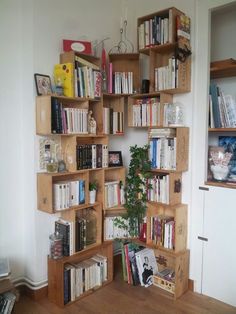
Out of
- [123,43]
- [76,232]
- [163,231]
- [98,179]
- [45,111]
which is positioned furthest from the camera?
[123,43]

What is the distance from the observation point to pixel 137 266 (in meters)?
2.70

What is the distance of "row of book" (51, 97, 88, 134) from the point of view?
7.47 feet

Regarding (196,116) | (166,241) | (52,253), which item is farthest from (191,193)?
(52,253)

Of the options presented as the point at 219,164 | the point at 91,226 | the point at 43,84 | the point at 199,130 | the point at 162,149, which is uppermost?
the point at 43,84

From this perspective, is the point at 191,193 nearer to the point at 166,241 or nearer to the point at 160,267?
the point at 166,241

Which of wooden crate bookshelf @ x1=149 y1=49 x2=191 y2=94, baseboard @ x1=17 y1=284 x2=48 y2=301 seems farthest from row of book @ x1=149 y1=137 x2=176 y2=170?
baseboard @ x1=17 y1=284 x2=48 y2=301

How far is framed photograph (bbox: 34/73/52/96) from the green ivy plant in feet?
2.97

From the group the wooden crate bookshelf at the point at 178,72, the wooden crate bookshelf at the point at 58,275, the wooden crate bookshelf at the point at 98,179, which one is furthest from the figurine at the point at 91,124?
the wooden crate bookshelf at the point at 58,275

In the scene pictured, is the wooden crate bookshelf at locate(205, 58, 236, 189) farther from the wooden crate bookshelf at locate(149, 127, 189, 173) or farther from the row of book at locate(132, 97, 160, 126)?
the row of book at locate(132, 97, 160, 126)

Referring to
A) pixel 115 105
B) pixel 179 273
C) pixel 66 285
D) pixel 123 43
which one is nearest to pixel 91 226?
pixel 66 285

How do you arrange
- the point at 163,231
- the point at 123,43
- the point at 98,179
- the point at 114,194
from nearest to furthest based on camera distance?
1. the point at 163,231
2. the point at 98,179
3. the point at 114,194
4. the point at 123,43

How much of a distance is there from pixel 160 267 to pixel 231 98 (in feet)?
5.52

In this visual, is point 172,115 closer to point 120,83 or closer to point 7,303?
point 120,83

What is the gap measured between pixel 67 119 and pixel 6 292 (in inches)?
54.7
